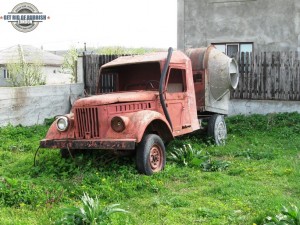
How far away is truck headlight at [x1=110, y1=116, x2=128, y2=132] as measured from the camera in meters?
7.55

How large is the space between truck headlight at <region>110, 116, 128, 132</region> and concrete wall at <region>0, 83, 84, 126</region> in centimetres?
586

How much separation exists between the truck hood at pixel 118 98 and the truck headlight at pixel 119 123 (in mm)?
381

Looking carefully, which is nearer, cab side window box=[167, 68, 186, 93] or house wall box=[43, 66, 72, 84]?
cab side window box=[167, 68, 186, 93]

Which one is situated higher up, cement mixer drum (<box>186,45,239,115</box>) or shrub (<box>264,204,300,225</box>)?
cement mixer drum (<box>186,45,239,115</box>)

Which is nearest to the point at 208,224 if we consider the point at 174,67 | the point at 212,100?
the point at 174,67

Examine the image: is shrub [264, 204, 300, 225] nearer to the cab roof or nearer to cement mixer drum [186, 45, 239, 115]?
the cab roof

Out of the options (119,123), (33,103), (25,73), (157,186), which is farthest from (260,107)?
(25,73)

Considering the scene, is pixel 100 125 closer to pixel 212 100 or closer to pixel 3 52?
pixel 212 100

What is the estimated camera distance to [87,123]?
25.6 feet

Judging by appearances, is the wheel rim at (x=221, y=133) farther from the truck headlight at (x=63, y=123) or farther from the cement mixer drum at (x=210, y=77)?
the truck headlight at (x=63, y=123)

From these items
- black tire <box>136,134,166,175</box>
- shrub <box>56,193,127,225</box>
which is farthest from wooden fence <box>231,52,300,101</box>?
shrub <box>56,193,127,225</box>

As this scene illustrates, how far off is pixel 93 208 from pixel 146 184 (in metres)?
1.89

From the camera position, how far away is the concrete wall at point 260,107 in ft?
45.6

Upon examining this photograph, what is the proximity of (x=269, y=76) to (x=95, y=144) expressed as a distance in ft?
27.7
